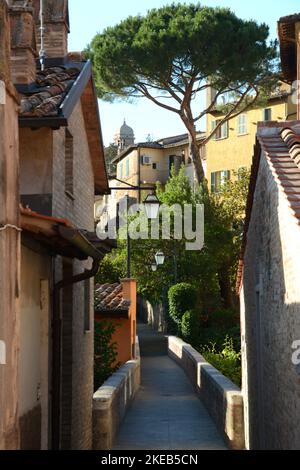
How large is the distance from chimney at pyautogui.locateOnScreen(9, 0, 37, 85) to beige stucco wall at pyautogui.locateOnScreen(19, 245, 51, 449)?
2785 millimetres

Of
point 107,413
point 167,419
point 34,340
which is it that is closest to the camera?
point 34,340

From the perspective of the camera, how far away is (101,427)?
12938 mm

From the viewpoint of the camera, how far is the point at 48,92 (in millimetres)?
11391

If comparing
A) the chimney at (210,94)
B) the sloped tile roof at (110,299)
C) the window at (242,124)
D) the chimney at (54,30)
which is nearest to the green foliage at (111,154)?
the window at (242,124)

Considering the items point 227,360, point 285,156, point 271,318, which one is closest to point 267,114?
point 227,360

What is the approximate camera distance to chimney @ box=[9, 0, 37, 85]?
38.0 ft

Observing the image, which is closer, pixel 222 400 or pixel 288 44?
pixel 222 400

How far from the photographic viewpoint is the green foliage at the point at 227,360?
77.9 ft

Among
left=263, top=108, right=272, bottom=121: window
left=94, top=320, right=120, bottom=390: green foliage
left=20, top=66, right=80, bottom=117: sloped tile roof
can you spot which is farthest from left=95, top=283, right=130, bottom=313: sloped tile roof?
left=263, top=108, right=272, bottom=121: window

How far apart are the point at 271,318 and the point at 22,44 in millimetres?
5136

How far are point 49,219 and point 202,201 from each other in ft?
99.3

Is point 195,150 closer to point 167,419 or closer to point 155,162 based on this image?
point 167,419

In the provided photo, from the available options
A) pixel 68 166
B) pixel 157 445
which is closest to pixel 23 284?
pixel 68 166

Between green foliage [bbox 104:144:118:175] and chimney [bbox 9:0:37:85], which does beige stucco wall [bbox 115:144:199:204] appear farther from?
chimney [bbox 9:0:37:85]
